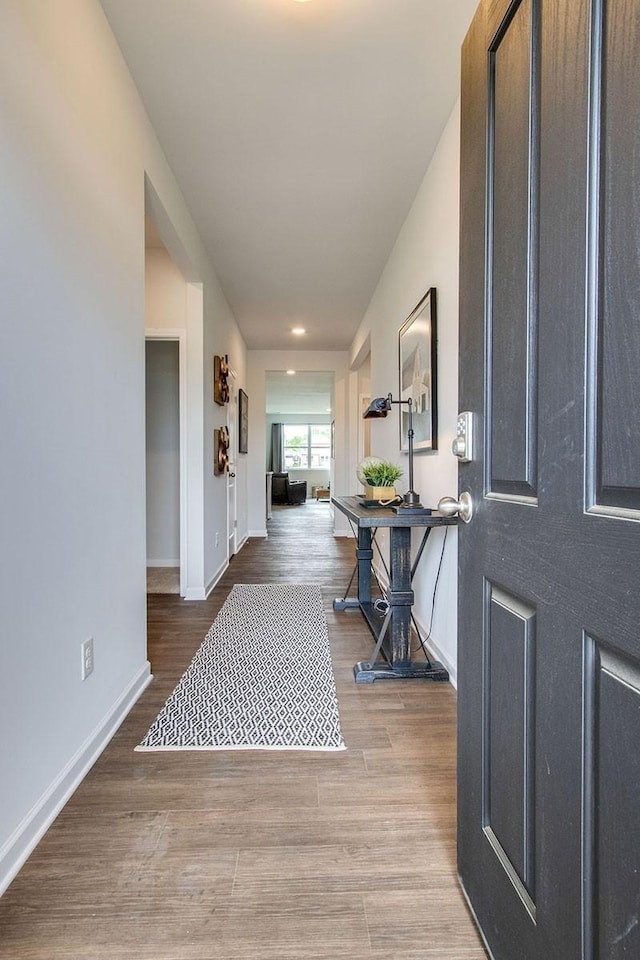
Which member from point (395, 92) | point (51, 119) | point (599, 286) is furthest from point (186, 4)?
point (599, 286)

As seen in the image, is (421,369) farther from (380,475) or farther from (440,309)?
(380,475)

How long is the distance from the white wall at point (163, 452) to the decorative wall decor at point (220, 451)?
0.51m

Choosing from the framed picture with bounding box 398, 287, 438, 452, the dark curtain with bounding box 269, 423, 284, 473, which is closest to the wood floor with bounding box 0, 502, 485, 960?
the framed picture with bounding box 398, 287, 438, 452

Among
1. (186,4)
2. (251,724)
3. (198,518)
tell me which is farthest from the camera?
(198,518)

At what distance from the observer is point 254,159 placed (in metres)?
2.41

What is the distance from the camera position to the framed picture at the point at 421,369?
2.39 metres

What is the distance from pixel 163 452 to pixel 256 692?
2.97 m

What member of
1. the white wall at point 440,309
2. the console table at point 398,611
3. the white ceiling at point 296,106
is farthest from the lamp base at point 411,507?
the white ceiling at point 296,106

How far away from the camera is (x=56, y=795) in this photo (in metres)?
1.32

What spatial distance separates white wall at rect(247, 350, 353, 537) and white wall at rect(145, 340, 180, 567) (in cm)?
202

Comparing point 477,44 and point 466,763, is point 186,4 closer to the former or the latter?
point 477,44

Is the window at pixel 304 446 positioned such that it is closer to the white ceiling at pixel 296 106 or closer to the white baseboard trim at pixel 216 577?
the white baseboard trim at pixel 216 577

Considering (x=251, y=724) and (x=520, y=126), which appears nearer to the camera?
(x=520, y=126)

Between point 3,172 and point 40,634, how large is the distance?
1171 millimetres
